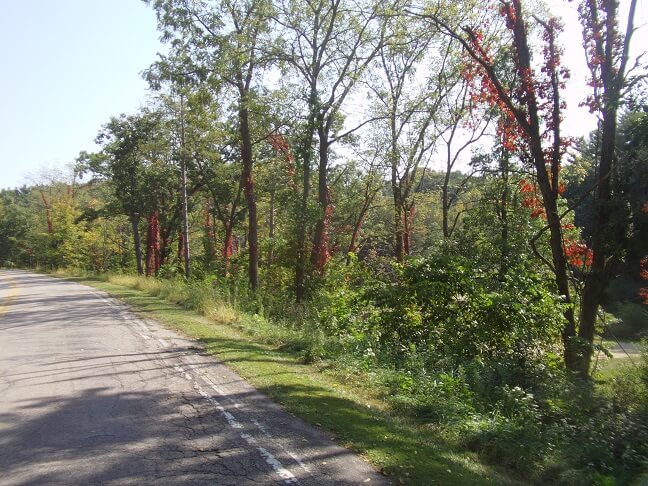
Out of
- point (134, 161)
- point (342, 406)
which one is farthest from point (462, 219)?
point (134, 161)

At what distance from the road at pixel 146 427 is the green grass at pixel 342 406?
0.32m

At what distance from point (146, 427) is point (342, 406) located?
283 centimetres

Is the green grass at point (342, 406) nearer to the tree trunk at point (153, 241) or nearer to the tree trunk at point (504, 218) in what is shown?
the tree trunk at point (504, 218)

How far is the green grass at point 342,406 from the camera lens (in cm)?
558

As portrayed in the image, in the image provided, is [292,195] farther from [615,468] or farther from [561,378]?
[615,468]

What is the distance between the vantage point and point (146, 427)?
621cm

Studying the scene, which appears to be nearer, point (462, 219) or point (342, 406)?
point (342, 406)

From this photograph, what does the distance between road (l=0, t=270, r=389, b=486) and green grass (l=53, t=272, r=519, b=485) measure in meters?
0.32

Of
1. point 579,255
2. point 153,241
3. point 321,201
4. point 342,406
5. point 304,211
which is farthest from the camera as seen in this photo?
point 153,241

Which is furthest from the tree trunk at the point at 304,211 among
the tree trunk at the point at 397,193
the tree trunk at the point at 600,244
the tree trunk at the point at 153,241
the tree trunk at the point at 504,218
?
the tree trunk at the point at 153,241

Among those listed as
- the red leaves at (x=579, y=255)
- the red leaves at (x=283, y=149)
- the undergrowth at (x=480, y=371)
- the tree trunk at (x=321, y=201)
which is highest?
the red leaves at (x=283, y=149)

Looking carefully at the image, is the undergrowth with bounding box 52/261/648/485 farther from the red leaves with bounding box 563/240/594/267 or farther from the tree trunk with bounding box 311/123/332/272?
the tree trunk with bounding box 311/123/332/272

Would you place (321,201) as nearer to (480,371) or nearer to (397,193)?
(397,193)

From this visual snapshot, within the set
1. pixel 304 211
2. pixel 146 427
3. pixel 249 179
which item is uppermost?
pixel 249 179
